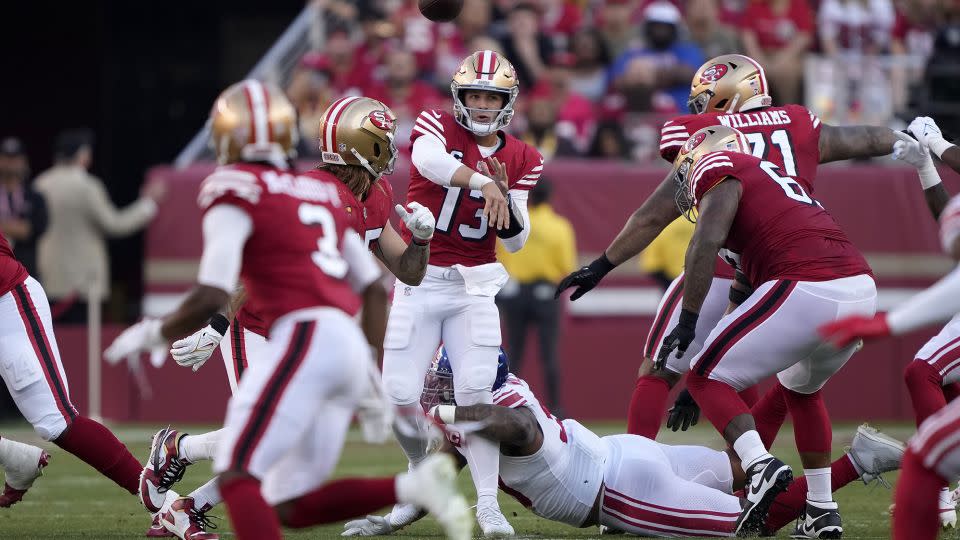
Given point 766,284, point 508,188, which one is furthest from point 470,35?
point 766,284

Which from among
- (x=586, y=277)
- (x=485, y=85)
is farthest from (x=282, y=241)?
(x=586, y=277)

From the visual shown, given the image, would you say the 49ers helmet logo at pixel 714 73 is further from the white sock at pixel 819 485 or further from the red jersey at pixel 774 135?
the white sock at pixel 819 485

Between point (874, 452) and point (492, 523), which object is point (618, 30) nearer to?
point (874, 452)

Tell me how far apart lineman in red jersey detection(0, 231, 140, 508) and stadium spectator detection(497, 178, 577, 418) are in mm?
5804

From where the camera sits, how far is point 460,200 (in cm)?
651

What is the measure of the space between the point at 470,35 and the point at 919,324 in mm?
9476

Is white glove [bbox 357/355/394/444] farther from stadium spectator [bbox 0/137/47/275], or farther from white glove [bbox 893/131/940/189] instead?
stadium spectator [bbox 0/137/47/275]

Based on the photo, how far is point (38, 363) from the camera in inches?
233

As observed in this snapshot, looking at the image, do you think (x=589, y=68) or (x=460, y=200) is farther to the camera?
(x=589, y=68)

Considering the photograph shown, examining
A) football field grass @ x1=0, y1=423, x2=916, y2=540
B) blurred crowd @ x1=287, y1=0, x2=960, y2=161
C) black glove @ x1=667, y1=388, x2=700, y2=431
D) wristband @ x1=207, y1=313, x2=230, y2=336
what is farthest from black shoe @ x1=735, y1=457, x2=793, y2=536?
blurred crowd @ x1=287, y1=0, x2=960, y2=161

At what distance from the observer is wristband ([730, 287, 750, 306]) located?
250 inches

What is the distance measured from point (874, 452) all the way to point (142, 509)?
3354mm

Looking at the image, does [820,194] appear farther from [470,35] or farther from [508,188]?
[508,188]

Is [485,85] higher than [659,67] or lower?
higher
